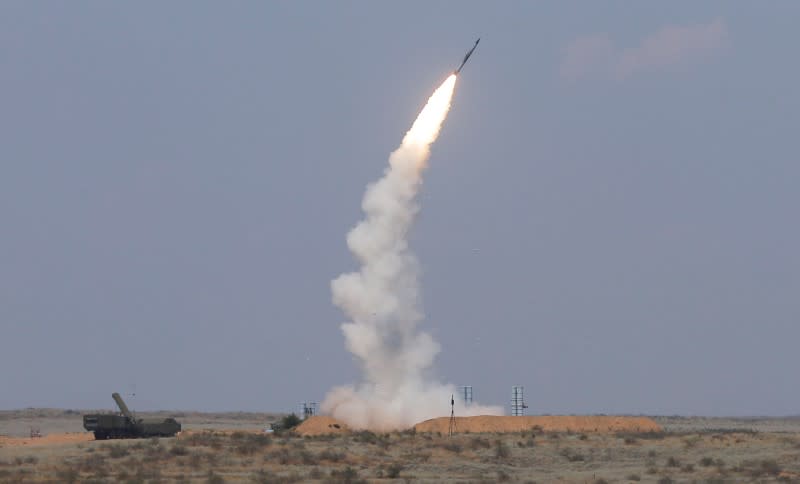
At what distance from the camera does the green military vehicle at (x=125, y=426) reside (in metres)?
72.5

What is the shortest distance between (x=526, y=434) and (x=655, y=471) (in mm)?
18210

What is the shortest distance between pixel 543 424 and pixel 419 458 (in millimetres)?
20393

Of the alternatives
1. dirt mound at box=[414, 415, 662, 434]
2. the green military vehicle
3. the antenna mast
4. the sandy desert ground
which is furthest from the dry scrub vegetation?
the green military vehicle

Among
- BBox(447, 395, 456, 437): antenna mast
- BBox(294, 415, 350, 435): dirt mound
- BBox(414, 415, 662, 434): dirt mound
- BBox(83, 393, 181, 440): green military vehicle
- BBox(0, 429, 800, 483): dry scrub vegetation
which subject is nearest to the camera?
BBox(0, 429, 800, 483): dry scrub vegetation

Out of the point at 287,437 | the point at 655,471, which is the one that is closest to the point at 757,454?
the point at 655,471

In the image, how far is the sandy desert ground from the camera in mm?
46344

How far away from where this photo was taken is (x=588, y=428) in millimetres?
71875

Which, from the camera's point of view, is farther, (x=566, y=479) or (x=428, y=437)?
(x=428, y=437)

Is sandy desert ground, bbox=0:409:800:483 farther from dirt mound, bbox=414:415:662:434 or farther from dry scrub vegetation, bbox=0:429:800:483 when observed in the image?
dirt mound, bbox=414:415:662:434

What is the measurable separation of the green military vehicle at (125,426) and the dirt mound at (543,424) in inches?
604

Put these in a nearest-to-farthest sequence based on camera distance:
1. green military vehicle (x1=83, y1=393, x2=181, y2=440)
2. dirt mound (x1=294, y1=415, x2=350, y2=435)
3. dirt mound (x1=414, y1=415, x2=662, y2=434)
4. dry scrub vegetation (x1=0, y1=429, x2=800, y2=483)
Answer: dry scrub vegetation (x1=0, y1=429, x2=800, y2=483) < dirt mound (x1=414, y1=415, x2=662, y2=434) < dirt mound (x1=294, y1=415, x2=350, y2=435) < green military vehicle (x1=83, y1=393, x2=181, y2=440)

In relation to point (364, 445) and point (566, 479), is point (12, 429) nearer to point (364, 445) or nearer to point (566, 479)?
point (364, 445)

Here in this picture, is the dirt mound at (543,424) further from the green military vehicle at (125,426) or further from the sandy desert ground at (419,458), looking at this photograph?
the green military vehicle at (125,426)

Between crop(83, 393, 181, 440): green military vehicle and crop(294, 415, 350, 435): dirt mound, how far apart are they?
27.3ft
